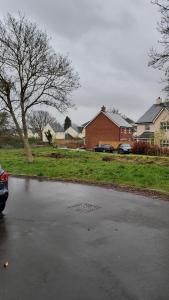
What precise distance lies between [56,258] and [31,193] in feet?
20.9

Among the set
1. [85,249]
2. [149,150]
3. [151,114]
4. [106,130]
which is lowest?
[85,249]

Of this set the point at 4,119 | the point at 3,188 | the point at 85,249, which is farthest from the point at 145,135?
the point at 85,249

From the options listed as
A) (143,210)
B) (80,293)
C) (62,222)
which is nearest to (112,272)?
(80,293)

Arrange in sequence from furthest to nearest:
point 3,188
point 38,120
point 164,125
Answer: point 38,120 → point 164,125 → point 3,188

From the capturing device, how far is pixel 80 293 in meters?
4.31

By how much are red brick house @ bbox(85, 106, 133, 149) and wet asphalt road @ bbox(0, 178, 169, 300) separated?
160ft

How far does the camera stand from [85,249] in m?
6.02

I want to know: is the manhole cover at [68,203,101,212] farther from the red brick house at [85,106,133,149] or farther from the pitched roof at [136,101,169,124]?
the red brick house at [85,106,133,149]

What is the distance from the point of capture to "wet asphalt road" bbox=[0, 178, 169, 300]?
14.6 ft

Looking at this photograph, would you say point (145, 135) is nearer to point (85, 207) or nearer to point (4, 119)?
point (4, 119)

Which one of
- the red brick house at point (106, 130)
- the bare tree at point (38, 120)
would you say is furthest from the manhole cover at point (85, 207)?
the bare tree at point (38, 120)

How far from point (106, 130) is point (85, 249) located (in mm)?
54394

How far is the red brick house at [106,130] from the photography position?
59.2 meters

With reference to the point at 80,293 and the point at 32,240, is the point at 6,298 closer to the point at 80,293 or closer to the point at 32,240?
the point at 80,293
